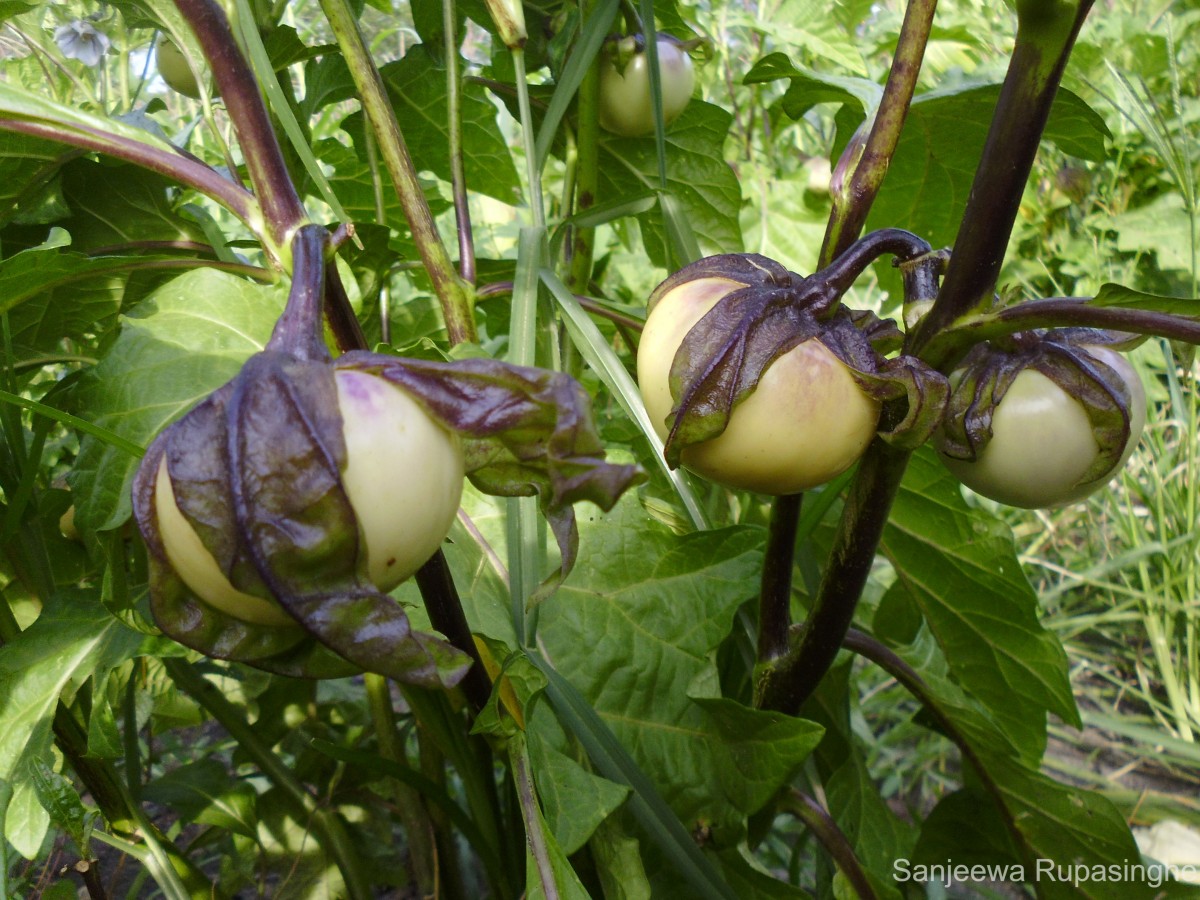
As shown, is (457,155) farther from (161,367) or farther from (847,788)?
(847,788)

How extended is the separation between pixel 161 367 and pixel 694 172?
50 centimetres

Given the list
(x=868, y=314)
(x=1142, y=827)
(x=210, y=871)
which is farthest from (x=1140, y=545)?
(x=210, y=871)

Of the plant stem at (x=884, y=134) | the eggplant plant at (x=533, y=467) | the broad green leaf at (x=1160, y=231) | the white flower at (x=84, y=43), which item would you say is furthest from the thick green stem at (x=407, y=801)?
the broad green leaf at (x=1160, y=231)

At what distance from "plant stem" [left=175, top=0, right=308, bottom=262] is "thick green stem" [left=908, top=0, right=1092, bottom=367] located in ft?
0.80

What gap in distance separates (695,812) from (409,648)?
1.03 feet

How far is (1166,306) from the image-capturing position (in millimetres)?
299

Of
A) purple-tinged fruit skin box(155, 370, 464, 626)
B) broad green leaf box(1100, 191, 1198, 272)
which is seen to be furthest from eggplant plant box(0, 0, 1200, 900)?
broad green leaf box(1100, 191, 1198, 272)

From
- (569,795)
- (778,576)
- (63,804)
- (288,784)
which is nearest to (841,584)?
(778,576)

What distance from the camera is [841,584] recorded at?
415 millimetres

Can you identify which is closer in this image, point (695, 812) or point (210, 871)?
point (695, 812)

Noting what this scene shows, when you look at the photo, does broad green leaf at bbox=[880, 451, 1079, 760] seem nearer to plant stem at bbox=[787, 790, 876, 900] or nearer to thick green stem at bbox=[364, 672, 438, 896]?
plant stem at bbox=[787, 790, 876, 900]

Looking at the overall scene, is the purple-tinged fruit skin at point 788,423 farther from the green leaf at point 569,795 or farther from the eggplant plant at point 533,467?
the green leaf at point 569,795

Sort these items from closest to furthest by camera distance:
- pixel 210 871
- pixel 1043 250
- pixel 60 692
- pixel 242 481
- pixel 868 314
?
pixel 242 481 → pixel 868 314 → pixel 60 692 → pixel 210 871 → pixel 1043 250

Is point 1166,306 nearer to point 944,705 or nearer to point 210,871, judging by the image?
point 944,705
